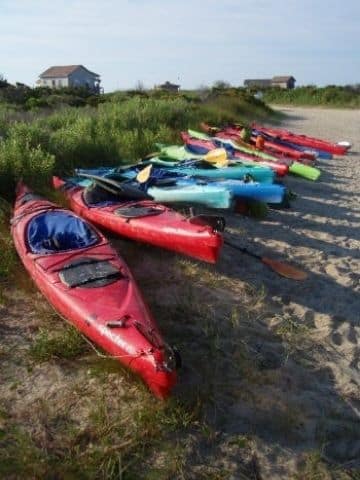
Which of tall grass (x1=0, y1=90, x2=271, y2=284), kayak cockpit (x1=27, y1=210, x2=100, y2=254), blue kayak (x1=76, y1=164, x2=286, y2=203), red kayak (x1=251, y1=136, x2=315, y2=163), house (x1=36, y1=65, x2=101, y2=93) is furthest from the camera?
house (x1=36, y1=65, x2=101, y2=93)

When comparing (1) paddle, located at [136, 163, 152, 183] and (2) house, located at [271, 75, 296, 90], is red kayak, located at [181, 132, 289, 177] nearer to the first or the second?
(1) paddle, located at [136, 163, 152, 183]

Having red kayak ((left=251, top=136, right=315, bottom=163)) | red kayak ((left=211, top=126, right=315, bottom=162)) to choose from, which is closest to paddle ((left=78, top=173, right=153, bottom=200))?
red kayak ((left=211, top=126, right=315, bottom=162))

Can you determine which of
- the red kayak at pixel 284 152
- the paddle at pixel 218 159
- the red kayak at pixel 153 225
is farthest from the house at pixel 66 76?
the red kayak at pixel 153 225

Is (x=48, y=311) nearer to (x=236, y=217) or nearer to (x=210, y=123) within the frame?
(x=236, y=217)

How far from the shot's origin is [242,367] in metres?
3.40

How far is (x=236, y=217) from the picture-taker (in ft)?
21.4

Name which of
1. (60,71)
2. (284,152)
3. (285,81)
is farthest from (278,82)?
(284,152)

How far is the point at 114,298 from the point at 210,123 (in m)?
11.9

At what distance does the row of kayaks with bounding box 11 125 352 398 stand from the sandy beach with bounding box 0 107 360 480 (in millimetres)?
266

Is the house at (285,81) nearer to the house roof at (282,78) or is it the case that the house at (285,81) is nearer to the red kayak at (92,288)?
the house roof at (282,78)

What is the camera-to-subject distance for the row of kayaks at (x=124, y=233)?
10.3 ft

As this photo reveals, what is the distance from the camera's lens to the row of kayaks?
3.15m

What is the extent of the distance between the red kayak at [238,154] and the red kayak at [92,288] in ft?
13.1

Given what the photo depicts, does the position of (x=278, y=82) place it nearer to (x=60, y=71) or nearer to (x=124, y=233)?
(x=60, y=71)
